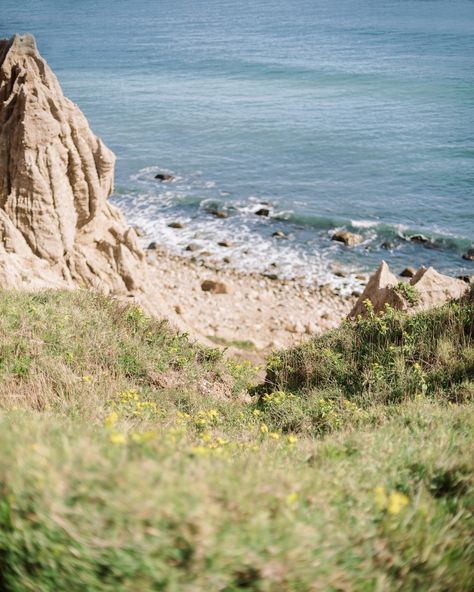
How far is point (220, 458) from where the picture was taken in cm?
451

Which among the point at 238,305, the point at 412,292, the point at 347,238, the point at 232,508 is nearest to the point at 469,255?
the point at 347,238

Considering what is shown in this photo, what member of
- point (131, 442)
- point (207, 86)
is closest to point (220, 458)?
point (131, 442)

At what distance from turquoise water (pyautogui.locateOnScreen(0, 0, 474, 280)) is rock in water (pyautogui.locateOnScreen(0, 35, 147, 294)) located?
960cm

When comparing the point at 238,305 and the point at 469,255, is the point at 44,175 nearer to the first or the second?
the point at 238,305

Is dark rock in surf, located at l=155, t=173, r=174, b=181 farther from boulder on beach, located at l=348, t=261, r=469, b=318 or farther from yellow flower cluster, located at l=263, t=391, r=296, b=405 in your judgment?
yellow flower cluster, located at l=263, t=391, r=296, b=405

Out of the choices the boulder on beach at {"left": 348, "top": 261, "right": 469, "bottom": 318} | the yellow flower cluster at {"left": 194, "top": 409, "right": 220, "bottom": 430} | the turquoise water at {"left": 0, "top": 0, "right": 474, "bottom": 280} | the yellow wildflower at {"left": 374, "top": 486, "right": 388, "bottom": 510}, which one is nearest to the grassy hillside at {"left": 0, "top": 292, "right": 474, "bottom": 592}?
the yellow wildflower at {"left": 374, "top": 486, "right": 388, "bottom": 510}

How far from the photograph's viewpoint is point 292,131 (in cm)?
4197

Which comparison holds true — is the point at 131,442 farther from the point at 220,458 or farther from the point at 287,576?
the point at 287,576

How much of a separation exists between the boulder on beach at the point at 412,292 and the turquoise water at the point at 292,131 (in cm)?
977

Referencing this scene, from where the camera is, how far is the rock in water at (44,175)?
14.7 metres

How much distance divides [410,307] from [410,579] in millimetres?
8788

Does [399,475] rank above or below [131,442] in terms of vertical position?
below

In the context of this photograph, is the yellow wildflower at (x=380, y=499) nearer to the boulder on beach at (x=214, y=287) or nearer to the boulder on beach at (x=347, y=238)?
the boulder on beach at (x=214, y=287)

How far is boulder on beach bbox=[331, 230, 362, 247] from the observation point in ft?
88.5
